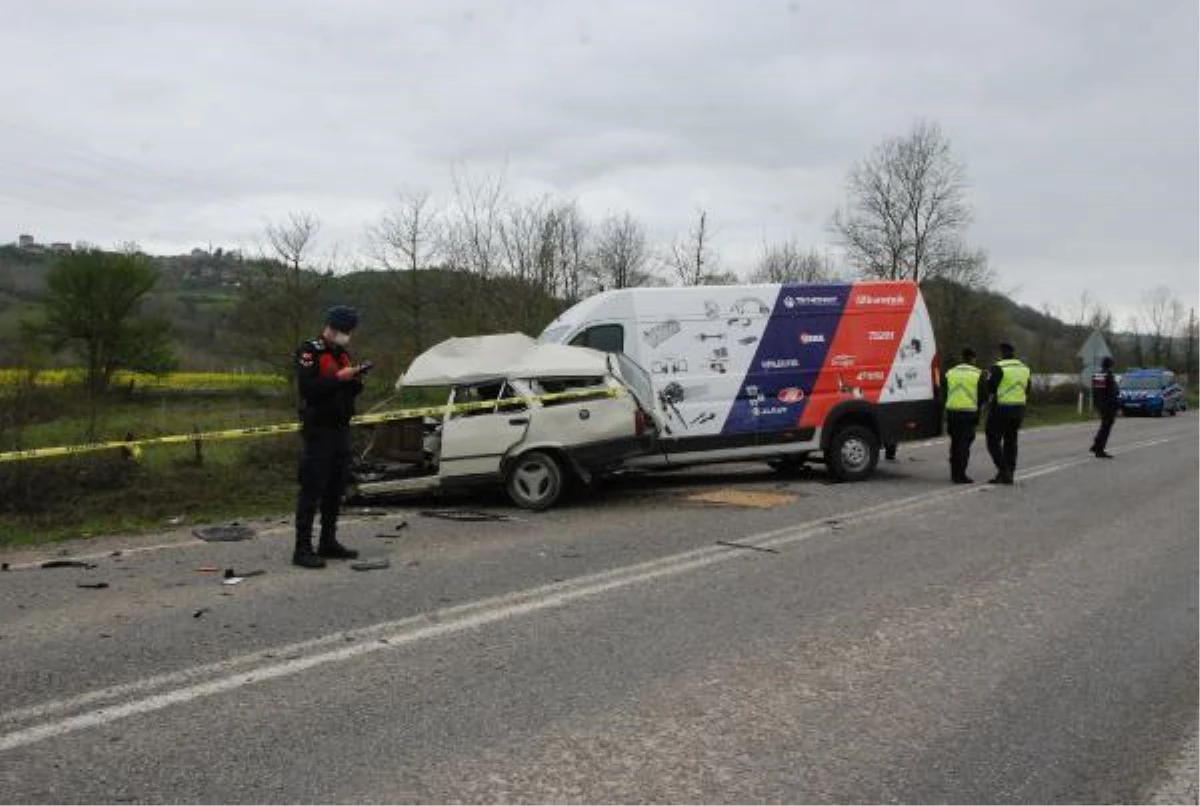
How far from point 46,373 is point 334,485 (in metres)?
6.81

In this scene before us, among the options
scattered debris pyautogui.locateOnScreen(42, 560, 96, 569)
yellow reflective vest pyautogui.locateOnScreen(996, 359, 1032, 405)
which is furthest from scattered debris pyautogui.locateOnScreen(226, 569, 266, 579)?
yellow reflective vest pyautogui.locateOnScreen(996, 359, 1032, 405)

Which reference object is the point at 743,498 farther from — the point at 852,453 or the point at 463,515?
the point at 463,515

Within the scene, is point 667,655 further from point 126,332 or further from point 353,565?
point 126,332

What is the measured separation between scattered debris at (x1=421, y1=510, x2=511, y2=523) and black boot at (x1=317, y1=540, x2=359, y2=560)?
190 centimetres

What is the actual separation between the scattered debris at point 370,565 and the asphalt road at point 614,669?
0.41 feet

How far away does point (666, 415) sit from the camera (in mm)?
11125

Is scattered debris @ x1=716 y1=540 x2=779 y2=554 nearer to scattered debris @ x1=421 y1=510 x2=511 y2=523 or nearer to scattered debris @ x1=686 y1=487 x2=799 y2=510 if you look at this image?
scattered debris @ x1=686 y1=487 x2=799 y2=510

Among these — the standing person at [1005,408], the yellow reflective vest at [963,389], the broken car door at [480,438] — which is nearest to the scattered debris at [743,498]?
the broken car door at [480,438]

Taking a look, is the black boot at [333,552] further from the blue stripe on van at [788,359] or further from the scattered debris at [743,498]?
the blue stripe on van at [788,359]

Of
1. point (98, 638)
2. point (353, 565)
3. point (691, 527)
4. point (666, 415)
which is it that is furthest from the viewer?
point (666, 415)

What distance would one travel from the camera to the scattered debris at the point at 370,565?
6.90 m

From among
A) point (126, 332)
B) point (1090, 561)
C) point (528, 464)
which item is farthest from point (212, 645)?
point (126, 332)

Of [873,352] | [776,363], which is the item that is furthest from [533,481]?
[873,352]

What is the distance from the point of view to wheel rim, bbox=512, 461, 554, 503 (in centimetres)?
980
